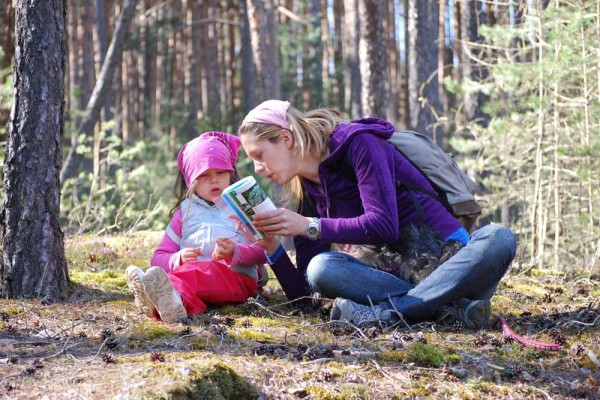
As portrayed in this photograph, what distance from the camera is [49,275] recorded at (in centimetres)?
457

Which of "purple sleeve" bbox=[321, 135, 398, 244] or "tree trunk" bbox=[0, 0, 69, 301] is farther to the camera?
"tree trunk" bbox=[0, 0, 69, 301]

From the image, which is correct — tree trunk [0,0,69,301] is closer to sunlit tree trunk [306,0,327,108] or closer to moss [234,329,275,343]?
moss [234,329,275,343]

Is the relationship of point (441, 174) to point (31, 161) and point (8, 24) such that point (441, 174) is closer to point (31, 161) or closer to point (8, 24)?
point (31, 161)

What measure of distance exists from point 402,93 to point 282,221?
2438 centimetres

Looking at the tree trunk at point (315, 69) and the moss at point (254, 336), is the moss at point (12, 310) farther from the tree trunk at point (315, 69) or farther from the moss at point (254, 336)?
the tree trunk at point (315, 69)

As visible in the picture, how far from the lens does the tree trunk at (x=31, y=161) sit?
447cm

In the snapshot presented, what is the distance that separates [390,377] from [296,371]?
1.25 ft

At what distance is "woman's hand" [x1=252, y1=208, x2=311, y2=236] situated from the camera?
146 inches

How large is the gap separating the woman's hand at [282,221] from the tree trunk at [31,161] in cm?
153

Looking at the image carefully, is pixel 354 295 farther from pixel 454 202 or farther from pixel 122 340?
pixel 122 340

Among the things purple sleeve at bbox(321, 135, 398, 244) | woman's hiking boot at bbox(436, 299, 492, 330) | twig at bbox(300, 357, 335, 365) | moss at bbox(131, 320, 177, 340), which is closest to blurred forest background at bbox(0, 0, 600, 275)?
purple sleeve at bbox(321, 135, 398, 244)

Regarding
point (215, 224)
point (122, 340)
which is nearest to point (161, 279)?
point (122, 340)

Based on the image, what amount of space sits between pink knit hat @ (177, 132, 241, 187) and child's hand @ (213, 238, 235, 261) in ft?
1.52

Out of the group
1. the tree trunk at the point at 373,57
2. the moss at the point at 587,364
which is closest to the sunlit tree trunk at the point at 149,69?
the tree trunk at the point at 373,57
